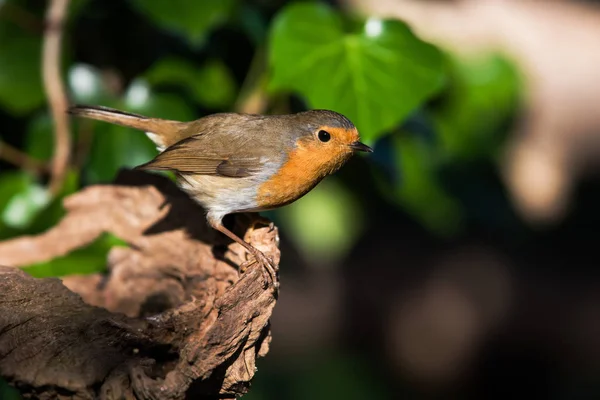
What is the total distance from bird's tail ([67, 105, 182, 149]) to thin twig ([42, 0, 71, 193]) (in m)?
0.28

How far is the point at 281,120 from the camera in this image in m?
2.81

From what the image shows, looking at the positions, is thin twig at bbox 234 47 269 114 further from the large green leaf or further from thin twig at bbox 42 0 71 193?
the large green leaf

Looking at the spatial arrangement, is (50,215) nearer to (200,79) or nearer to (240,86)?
(200,79)

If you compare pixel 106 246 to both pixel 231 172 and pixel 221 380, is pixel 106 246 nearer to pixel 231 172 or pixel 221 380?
pixel 231 172

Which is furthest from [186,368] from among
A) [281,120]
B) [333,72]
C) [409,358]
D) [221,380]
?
[409,358]

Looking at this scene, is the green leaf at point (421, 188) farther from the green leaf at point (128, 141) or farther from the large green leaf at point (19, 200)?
the large green leaf at point (19, 200)

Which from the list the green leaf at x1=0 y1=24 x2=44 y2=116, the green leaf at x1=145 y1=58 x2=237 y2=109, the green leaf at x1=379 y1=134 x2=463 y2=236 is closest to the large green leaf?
the green leaf at x1=0 y1=24 x2=44 y2=116

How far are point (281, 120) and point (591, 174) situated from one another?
335 cm

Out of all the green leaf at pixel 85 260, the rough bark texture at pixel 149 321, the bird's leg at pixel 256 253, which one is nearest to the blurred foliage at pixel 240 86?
the green leaf at pixel 85 260

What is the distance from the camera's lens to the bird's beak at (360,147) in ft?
8.63

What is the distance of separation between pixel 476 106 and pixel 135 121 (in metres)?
1.67

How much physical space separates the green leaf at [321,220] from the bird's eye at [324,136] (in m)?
1.27

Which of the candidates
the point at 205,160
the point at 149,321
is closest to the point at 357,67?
the point at 205,160

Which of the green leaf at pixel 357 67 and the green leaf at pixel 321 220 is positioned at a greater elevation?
the green leaf at pixel 357 67
